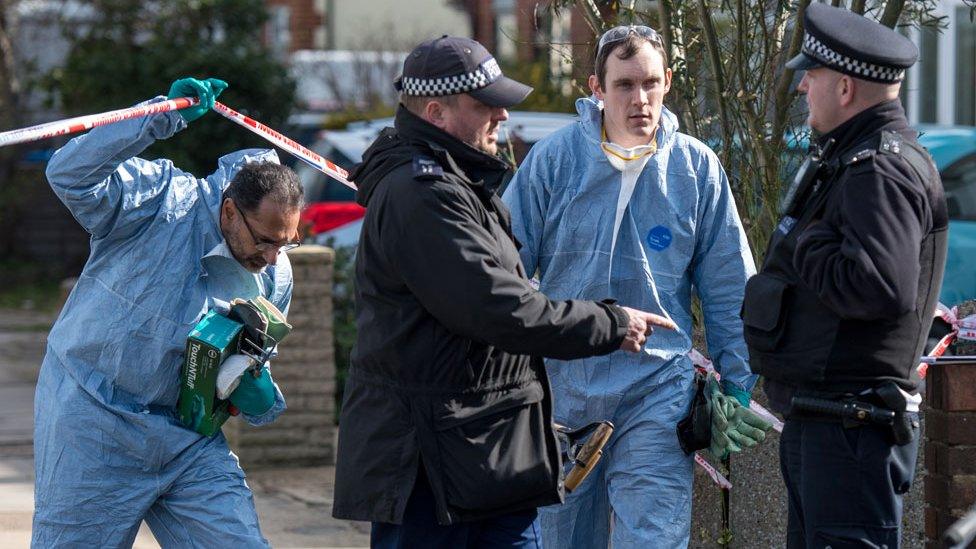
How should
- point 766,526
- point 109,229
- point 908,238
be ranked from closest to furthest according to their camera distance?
point 908,238 → point 109,229 → point 766,526

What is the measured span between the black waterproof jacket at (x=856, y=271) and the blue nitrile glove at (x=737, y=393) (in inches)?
23.8

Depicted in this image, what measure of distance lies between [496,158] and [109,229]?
3.81 feet

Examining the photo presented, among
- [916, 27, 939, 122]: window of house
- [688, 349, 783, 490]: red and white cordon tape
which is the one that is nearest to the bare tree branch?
[688, 349, 783, 490]: red and white cordon tape

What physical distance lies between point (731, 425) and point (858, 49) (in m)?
1.20

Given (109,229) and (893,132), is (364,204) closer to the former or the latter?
(109,229)

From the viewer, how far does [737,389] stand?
4.25 metres

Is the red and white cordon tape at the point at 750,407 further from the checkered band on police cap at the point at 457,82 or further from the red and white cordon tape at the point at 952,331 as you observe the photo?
the checkered band on police cap at the point at 457,82

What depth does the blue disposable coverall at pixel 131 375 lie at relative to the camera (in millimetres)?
3889

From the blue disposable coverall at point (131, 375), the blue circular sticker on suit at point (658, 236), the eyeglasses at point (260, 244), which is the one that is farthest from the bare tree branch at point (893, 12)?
the blue disposable coverall at point (131, 375)

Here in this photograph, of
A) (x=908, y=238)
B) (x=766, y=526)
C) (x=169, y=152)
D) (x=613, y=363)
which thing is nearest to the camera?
(x=908, y=238)

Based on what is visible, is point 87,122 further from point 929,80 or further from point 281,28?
point 281,28

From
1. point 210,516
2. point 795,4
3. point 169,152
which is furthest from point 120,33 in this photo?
point 210,516

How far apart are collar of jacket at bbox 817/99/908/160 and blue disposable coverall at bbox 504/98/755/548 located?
76cm

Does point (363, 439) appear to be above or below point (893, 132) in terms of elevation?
below
